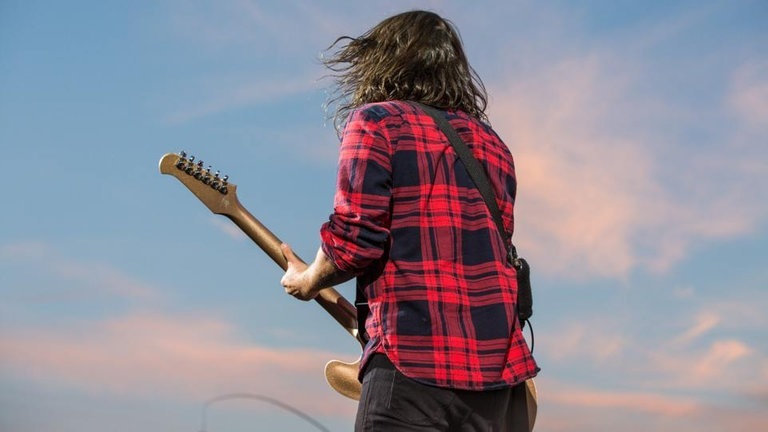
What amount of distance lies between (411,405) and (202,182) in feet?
8.72

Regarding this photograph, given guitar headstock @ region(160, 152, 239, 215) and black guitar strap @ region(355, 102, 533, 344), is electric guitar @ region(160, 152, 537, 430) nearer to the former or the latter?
guitar headstock @ region(160, 152, 239, 215)

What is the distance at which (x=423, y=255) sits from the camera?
3367 millimetres

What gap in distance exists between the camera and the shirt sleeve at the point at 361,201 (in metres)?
3.34

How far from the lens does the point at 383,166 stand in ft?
11.2

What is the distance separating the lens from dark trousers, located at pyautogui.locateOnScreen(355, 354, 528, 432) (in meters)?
3.23

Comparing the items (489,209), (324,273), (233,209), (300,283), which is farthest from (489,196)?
(233,209)

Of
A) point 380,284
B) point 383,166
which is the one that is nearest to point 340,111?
point 383,166

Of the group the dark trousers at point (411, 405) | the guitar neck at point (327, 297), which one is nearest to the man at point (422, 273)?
the dark trousers at point (411, 405)

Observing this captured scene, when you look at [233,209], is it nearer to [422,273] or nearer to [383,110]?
[383,110]

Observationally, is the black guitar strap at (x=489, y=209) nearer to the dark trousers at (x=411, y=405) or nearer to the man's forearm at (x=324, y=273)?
the man's forearm at (x=324, y=273)

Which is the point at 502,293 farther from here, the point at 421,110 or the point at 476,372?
the point at 421,110

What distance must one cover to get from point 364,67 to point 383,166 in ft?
2.49

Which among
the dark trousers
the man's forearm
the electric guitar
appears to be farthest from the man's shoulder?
the electric guitar

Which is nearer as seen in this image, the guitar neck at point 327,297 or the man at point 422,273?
the man at point 422,273
